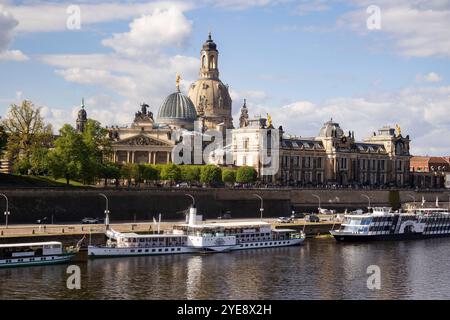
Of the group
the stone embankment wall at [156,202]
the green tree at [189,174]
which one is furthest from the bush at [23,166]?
Answer: the green tree at [189,174]

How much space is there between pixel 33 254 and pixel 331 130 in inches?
3348

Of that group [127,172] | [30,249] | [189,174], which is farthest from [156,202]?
[30,249]

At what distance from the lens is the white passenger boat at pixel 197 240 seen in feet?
216

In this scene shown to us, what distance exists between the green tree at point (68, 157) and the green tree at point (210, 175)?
2737cm

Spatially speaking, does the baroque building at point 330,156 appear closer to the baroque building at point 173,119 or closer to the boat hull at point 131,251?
the baroque building at point 173,119

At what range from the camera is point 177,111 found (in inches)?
5920

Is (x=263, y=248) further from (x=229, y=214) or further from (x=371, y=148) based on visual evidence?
(x=371, y=148)

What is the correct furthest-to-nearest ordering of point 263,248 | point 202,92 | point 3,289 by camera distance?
point 202,92, point 263,248, point 3,289

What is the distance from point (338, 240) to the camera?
82.4 m

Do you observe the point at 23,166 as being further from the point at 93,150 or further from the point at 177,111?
the point at 177,111

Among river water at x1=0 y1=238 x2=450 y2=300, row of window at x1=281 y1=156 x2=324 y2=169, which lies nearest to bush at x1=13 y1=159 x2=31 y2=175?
river water at x1=0 y1=238 x2=450 y2=300
